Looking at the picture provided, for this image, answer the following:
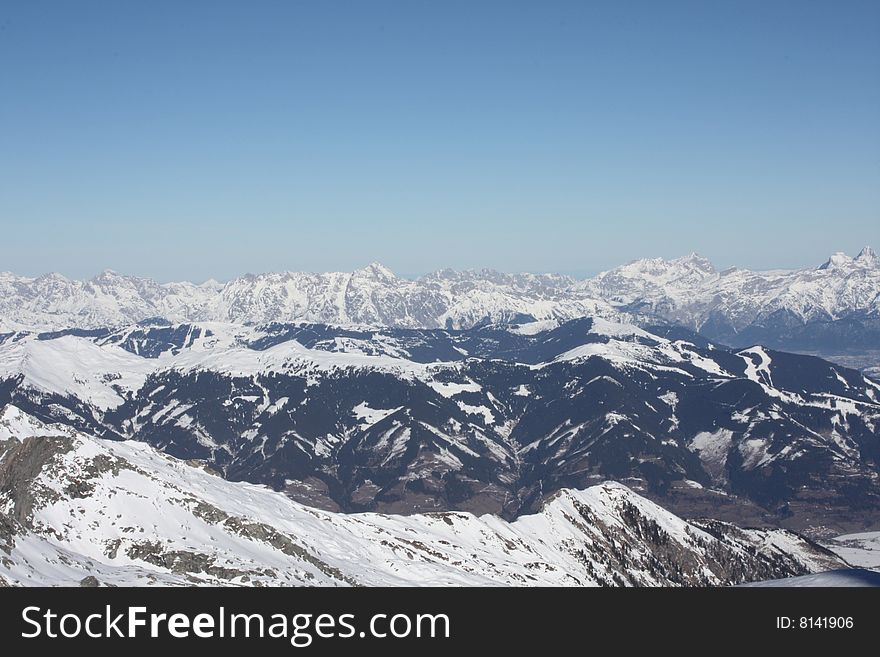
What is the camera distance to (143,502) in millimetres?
187750
